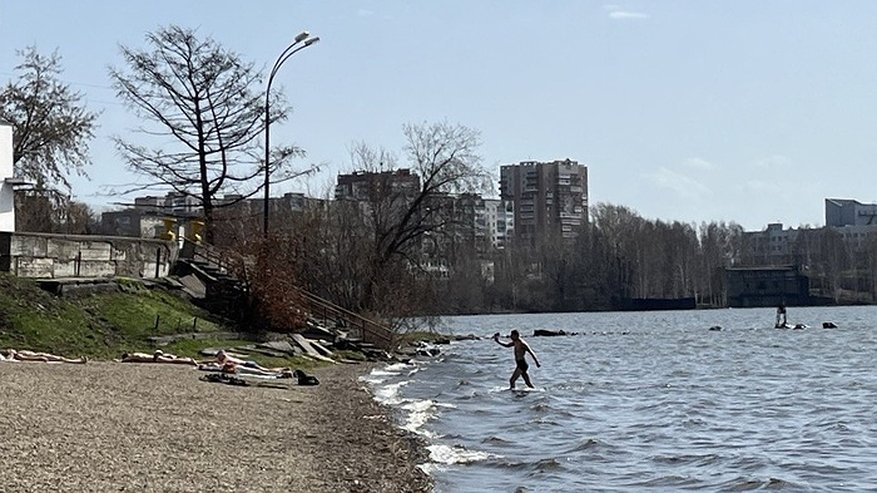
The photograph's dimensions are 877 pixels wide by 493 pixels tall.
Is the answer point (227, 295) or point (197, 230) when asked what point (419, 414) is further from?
point (197, 230)

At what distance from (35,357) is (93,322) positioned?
5.10 metres

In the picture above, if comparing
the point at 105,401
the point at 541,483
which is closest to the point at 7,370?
the point at 105,401

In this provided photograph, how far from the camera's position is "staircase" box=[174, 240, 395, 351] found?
130 ft

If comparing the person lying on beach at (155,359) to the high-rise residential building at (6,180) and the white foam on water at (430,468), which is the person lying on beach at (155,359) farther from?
the white foam on water at (430,468)

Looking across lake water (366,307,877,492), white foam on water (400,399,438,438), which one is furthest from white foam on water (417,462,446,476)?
white foam on water (400,399,438,438)

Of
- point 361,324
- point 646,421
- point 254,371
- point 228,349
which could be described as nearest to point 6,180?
point 228,349

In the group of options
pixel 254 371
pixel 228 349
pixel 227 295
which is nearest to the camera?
pixel 254 371

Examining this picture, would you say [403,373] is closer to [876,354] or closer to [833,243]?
[876,354]

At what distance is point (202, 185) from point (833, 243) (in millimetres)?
143797

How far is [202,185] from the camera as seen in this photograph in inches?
1966

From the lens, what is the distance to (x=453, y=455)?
20.3 m

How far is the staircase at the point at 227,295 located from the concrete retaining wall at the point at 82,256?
102 centimetres

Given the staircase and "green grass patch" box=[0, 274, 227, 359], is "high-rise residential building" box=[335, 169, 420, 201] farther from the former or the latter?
"green grass patch" box=[0, 274, 227, 359]

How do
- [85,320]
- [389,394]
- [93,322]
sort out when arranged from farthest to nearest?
[93,322] → [85,320] → [389,394]
